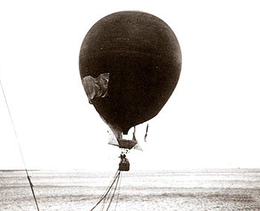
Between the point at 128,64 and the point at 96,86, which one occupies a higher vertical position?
the point at 128,64

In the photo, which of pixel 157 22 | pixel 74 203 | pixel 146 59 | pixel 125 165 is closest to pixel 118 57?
pixel 146 59

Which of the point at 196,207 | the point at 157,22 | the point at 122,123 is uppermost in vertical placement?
the point at 157,22

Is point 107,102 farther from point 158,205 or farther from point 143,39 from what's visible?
point 158,205

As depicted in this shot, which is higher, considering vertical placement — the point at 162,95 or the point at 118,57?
the point at 118,57

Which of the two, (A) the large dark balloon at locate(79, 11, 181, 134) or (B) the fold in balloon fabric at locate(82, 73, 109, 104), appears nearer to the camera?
(A) the large dark balloon at locate(79, 11, 181, 134)

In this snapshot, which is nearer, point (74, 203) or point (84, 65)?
point (84, 65)

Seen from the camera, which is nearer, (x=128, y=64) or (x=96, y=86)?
(x=128, y=64)

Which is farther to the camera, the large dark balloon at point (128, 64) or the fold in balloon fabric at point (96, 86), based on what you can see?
the fold in balloon fabric at point (96, 86)

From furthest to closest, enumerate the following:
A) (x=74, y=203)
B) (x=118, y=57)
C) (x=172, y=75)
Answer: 1. (x=74, y=203)
2. (x=172, y=75)
3. (x=118, y=57)
